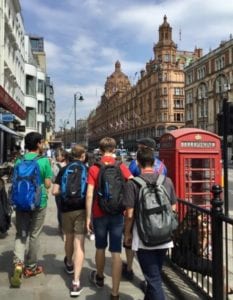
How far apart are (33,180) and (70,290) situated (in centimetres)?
141

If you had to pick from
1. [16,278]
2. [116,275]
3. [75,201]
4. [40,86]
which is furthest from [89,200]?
[40,86]

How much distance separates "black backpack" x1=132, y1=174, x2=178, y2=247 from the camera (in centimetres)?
444

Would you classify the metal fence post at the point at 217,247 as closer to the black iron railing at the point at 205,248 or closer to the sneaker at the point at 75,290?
the black iron railing at the point at 205,248

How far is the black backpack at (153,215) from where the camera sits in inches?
175

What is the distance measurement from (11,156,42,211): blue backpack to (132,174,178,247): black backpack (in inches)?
71.5

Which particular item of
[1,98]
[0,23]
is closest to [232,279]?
[1,98]

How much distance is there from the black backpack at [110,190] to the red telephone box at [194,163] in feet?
9.65

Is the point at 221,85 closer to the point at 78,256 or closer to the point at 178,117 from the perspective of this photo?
the point at 178,117

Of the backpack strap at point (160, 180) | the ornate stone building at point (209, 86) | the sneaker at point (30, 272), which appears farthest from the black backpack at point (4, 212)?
the ornate stone building at point (209, 86)

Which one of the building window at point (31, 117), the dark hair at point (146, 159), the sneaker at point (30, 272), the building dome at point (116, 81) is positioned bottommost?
the sneaker at point (30, 272)

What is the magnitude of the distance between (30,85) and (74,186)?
172 feet

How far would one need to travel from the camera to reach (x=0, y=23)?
99.2 feet

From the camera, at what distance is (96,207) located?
5.40m

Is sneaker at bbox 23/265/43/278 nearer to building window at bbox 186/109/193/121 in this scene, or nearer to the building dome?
building window at bbox 186/109/193/121
